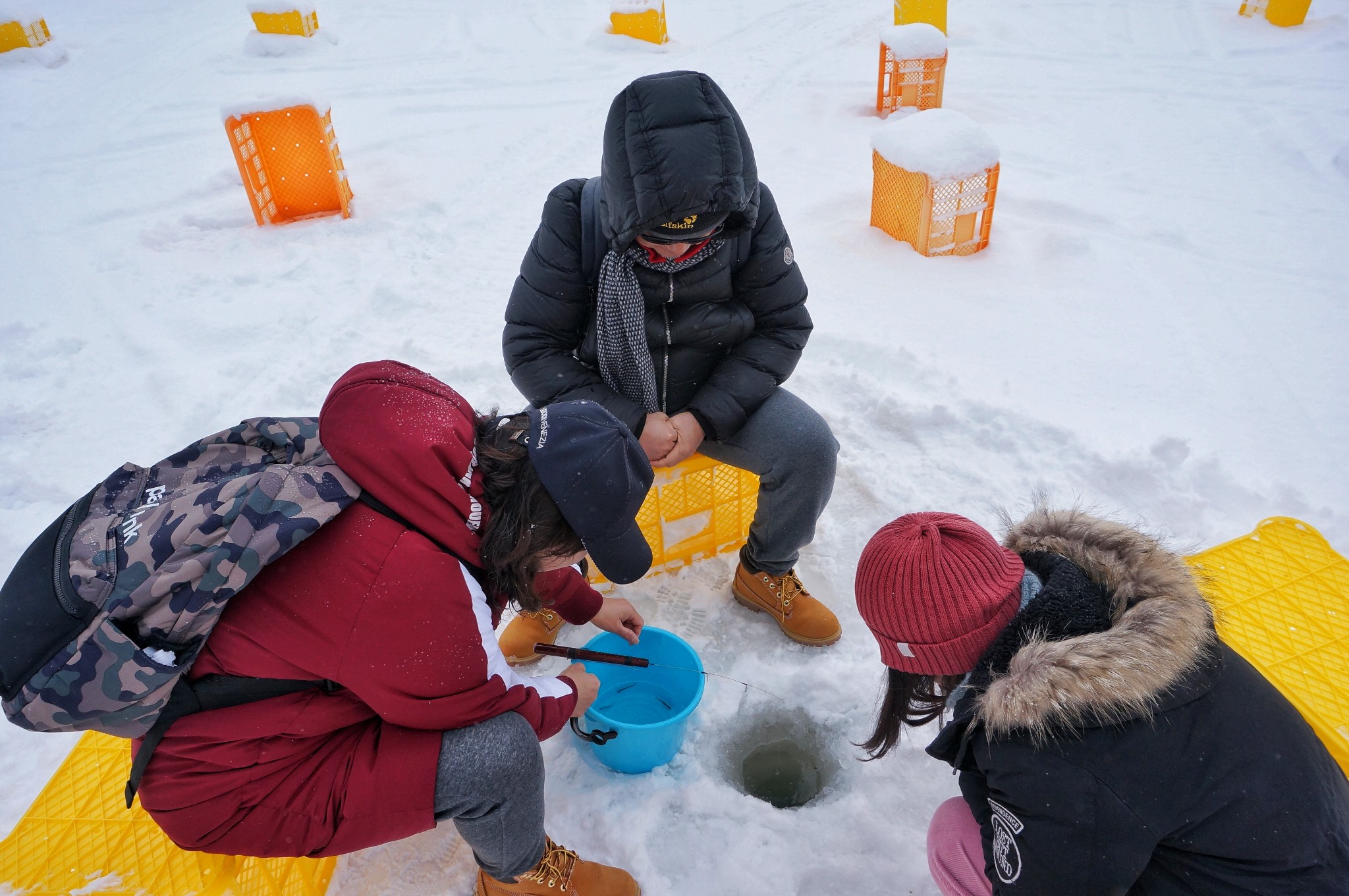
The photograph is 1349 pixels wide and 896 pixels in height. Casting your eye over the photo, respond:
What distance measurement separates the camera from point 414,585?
135 centimetres

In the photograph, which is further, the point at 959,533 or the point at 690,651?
the point at 690,651

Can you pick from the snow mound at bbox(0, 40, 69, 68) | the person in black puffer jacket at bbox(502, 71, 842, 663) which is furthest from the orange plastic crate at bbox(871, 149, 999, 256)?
the snow mound at bbox(0, 40, 69, 68)

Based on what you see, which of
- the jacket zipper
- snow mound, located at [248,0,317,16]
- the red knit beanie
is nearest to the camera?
the red knit beanie

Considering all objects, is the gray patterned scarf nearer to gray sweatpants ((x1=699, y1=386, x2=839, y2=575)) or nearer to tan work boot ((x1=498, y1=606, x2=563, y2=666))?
gray sweatpants ((x1=699, y1=386, x2=839, y2=575))

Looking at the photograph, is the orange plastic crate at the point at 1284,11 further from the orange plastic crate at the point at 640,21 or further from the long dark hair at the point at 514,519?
the long dark hair at the point at 514,519

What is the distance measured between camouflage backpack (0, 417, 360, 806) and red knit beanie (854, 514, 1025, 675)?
37.7 inches

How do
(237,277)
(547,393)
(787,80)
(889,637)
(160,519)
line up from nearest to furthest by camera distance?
(160,519) → (889,637) → (547,393) → (237,277) → (787,80)

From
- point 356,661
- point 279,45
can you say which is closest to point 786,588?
point 356,661

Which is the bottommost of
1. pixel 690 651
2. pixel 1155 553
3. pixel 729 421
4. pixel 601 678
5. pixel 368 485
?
pixel 601 678

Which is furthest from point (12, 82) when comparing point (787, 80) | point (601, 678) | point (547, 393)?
point (601, 678)

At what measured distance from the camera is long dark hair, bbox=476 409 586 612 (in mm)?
1465

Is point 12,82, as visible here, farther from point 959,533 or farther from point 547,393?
point 959,533

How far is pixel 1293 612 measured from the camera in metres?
2.01

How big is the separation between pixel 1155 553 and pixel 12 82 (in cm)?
1004
